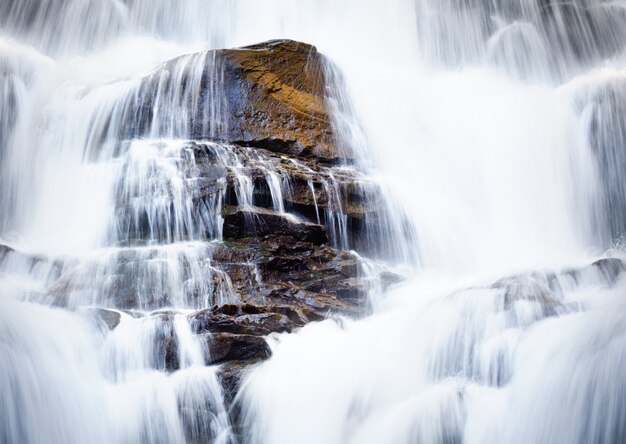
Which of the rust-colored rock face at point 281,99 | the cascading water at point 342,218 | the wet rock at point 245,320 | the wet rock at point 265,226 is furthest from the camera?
the rust-colored rock face at point 281,99

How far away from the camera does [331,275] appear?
891 cm

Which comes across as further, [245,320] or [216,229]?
[216,229]

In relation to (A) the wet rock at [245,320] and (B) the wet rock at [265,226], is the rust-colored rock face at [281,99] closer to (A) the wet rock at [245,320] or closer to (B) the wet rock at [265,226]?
(B) the wet rock at [265,226]

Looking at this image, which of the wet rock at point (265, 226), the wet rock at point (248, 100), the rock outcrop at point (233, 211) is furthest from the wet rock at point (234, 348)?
the wet rock at point (248, 100)

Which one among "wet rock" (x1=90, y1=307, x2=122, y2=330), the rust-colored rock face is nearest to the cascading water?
"wet rock" (x1=90, y1=307, x2=122, y2=330)

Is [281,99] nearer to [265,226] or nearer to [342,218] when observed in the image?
[342,218]

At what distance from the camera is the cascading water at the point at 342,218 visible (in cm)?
641

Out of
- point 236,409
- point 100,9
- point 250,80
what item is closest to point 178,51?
point 100,9

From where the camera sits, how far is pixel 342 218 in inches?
386

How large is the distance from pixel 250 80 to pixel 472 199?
165 inches

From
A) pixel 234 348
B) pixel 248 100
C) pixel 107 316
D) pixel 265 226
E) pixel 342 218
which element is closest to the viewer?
pixel 234 348

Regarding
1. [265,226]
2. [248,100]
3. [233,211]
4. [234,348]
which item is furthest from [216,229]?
[248,100]

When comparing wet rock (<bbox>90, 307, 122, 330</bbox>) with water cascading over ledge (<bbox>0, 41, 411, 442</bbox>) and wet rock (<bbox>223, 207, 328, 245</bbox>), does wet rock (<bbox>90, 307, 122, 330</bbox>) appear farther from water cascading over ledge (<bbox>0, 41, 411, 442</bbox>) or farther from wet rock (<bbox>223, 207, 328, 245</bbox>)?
wet rock (<bbox>223, 207, 328, 245</bbox>)

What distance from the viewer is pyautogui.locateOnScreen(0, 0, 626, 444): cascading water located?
641cm
